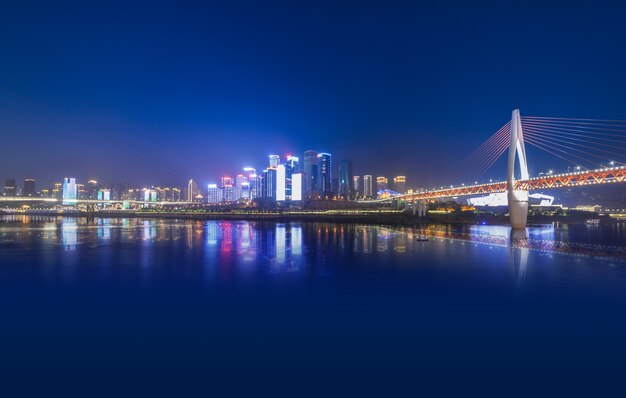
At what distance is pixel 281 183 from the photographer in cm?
16212

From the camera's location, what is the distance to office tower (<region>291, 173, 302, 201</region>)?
155 metres

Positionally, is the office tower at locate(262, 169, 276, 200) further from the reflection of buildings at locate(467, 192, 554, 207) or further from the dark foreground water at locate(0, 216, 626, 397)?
the dark foreground water at locate(0, 216, 626, 397)

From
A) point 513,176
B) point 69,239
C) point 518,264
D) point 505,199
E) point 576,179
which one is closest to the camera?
point 518,264

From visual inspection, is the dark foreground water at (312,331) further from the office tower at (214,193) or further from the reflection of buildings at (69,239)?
the office tower at (214,193)

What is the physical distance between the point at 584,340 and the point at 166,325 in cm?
713

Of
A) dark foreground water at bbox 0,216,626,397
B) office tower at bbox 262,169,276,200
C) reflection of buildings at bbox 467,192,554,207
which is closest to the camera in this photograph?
dark foreground water at bbox 0,216,626,397

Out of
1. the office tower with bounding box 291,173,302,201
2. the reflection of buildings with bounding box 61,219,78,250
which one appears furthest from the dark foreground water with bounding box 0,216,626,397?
the office tower with bounding box 291,173,302,201

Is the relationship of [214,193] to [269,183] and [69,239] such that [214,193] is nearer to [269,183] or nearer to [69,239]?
[269,183]

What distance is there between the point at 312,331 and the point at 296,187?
151 meters

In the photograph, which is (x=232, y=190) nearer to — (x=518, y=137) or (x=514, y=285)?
(x=518, y=137)

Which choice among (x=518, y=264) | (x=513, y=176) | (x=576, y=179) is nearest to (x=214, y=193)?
(x=513, y=176)

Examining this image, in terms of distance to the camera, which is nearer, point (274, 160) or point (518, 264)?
point (518, 264)

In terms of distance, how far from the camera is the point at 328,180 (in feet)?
535

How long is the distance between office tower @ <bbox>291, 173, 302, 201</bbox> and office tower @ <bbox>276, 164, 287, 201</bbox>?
3.75m
